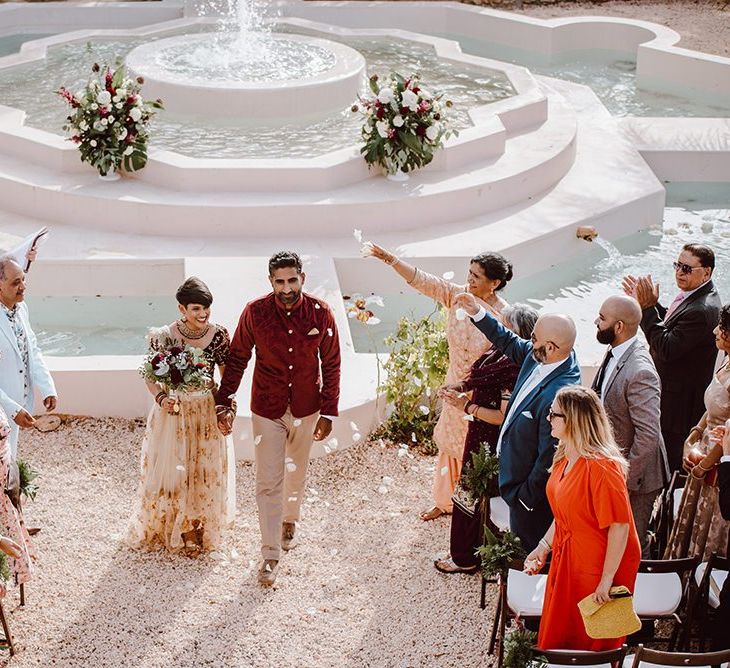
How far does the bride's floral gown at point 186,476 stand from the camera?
19.6ft

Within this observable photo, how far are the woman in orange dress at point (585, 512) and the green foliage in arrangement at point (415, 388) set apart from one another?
8.36 ft

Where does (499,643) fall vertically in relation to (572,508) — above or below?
below

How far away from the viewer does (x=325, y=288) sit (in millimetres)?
8789

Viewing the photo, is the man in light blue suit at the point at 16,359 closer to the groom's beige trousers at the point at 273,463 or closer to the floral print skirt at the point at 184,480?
the floral print skirt at the point at 184,480

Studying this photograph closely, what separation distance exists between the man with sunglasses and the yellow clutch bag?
1.88 m

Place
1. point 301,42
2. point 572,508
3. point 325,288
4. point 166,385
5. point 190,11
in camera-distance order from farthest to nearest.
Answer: point 190,11 → point 301,42 → point 325,288 → point 166,385 → point 572,508

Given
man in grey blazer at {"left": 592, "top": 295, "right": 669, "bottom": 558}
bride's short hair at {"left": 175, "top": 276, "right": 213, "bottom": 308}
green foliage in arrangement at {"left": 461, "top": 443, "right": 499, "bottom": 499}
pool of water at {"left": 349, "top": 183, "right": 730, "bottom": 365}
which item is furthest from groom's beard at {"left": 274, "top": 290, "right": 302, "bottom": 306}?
pool of water at {"left": 349, "top": 183, "right": 730, "bottom": 365}

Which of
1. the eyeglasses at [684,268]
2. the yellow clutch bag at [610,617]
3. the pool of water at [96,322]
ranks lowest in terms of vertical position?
the pool of water at [96,322]

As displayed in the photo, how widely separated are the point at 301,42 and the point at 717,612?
35.5 feet

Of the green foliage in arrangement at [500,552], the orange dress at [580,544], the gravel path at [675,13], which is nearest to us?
the orange dress at [580,544]

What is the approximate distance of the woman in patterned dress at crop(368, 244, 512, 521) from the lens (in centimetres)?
589

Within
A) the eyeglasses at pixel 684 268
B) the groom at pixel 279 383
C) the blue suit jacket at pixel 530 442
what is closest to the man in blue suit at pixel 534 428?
the blue suit jacket at pixel 530 442

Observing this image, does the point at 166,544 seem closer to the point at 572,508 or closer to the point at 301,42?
the point at 572,508

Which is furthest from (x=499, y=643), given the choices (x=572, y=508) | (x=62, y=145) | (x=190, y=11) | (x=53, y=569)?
(x=190, y=11)
